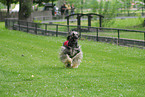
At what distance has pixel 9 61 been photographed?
36.0ft

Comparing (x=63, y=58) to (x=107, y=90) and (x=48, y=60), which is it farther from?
(x=107, y=90)

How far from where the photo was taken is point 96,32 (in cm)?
1858

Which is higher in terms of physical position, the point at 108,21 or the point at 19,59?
the point at 108,21

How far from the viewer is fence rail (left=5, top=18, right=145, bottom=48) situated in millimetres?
16211

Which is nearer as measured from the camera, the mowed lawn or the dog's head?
the mowed lawn

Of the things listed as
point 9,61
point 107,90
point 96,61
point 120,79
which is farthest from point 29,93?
point 96,61

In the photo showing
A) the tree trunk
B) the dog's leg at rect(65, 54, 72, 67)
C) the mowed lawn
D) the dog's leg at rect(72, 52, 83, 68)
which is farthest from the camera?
the tree trunk

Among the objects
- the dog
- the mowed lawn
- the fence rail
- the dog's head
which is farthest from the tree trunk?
the dog's head

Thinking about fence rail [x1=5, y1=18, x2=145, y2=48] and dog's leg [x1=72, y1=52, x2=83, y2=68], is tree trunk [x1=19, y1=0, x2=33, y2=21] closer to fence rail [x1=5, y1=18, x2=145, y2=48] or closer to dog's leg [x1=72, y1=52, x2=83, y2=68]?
fence rail [x1=5, y1=18, x2=145, y2=48]

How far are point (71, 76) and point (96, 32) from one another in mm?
10452

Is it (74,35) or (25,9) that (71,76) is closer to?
(74,35)

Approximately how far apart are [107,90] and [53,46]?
956 centimetres

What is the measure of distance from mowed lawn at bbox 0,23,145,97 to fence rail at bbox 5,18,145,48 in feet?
8.65

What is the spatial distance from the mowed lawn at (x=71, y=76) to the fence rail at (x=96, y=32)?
8.65 ft
